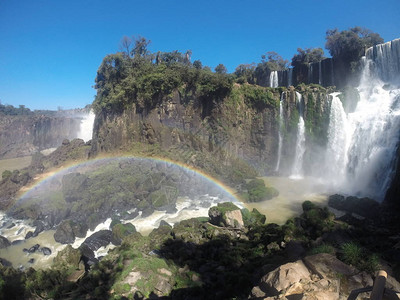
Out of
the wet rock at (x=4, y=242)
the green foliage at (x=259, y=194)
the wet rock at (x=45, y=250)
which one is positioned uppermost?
the green foliage at (x=259, y=194)

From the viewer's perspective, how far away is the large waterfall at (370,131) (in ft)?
72.3

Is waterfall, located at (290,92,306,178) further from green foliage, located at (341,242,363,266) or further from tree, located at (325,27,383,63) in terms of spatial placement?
green foliage, located at (341,242,363,266)

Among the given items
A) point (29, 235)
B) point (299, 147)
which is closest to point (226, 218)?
point (29, 235)

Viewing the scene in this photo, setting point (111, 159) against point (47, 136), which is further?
point (47, 136)

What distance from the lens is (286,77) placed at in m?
42.3

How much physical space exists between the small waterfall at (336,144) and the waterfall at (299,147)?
290 centimetres

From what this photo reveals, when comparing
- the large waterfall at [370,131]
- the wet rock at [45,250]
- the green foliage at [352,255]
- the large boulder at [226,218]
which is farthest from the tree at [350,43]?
the wet rock at [45,250]

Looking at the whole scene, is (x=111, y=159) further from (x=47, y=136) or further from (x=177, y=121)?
(x=47, y=136)

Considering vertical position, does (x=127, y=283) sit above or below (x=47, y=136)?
below

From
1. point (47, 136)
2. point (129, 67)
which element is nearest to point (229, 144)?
point (129, 67)

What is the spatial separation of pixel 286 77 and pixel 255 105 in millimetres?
13549

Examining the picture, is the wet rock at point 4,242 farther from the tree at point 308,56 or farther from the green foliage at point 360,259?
the tree at point 308,56

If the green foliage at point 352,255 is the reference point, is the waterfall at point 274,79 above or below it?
above

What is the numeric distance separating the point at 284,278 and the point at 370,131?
23.5 meters
